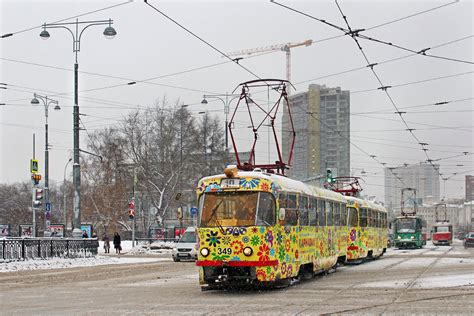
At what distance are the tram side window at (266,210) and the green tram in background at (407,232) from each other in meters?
41.5

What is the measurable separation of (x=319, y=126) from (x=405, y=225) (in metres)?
10.3

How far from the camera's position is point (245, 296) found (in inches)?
642

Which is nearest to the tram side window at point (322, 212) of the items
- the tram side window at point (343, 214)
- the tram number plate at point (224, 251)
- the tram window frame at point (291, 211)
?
the tram window frame at point (291, 211)

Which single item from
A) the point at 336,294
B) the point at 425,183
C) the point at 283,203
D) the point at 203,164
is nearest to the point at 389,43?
the point at 283,203

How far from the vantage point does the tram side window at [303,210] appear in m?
19.9

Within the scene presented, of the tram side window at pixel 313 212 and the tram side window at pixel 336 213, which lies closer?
the tram side window at pixel 313 212

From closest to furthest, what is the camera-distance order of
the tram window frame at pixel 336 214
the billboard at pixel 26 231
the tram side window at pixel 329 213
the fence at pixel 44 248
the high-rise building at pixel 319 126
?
the tram side window at pixel 329 213, the tram window frame at pixel 336 214, the fence at pixel 44 248, the billboard at pixel 26 231, the high-rise building at pixel 319 126

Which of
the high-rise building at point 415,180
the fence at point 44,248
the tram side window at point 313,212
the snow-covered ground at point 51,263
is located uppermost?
the high-rise building at point 415,180

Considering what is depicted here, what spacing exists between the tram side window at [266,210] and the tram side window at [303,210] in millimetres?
2492

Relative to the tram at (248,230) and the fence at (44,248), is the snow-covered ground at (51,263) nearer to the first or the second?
the fence at (44,248)

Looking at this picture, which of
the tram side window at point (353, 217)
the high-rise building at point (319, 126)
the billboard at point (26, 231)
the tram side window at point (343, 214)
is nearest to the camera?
the tram side window at point (343, 214)

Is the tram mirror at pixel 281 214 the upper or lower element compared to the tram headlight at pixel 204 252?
upper

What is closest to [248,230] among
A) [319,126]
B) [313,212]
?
[313,212]

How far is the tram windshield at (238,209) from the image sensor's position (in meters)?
17.1
